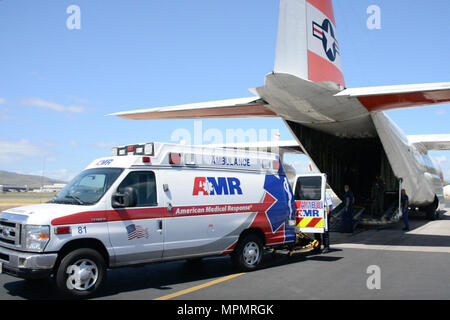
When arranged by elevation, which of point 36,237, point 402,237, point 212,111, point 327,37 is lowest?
point 402,237

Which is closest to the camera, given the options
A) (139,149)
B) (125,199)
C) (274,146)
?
(125,199)

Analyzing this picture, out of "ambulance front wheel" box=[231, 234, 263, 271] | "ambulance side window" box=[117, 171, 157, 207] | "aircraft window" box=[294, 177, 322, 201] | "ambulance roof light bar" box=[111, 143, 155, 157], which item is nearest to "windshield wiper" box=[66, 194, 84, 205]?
"ambulance side window" box=[117, 171, 157, 207]

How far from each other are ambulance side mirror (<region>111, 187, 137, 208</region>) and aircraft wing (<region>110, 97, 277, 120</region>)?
746cm

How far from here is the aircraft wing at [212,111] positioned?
1366 cm

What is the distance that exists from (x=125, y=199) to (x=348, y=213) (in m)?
10.3

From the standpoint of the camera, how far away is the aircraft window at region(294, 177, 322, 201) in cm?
976

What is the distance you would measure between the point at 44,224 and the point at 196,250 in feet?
8.96

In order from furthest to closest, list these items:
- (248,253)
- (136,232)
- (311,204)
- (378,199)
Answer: (378,199), (311,204), (248,253), (136,232)

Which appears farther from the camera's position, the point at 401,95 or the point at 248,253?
the point at 401,95

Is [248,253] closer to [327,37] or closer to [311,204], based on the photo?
[311,204]

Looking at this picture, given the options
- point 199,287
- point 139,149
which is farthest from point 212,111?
point 199,287

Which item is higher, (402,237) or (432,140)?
(432,140)

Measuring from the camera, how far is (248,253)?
27.1ft
